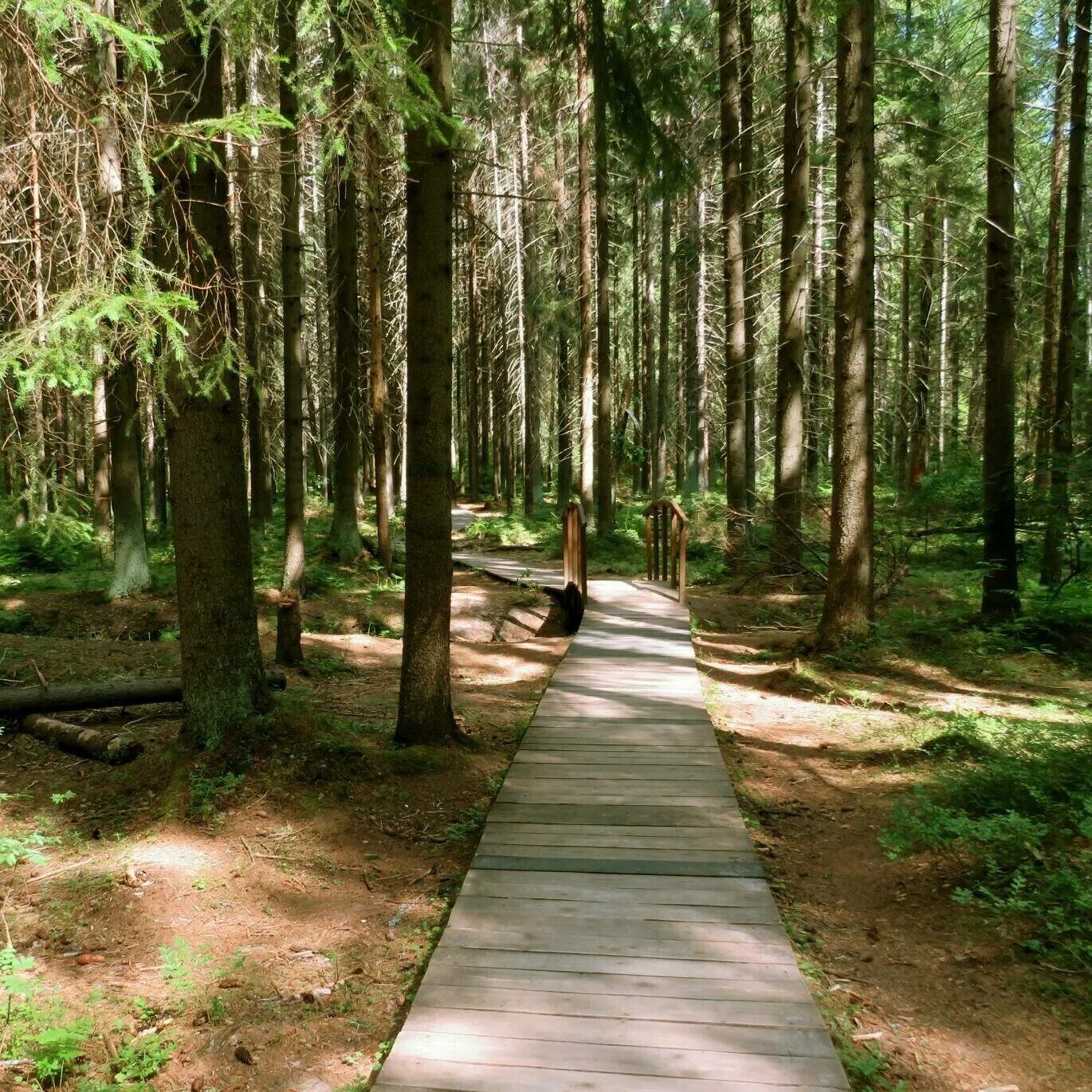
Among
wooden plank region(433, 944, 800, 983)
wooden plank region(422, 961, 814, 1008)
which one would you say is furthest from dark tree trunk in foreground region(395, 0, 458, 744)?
wooden plank region(422, 961, 814, 1008)

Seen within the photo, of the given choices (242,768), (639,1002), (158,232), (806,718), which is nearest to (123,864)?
(242,768)

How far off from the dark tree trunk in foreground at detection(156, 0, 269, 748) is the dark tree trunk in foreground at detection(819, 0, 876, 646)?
252 inches

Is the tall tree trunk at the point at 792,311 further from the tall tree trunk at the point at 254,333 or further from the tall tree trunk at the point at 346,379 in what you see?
the tall tree trunk at the point at 254,333

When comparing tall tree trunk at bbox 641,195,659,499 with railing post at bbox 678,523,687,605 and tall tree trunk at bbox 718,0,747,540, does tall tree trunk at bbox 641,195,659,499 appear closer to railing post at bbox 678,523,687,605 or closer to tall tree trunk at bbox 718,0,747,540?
tall tree trunk at bbox 718,0,747,540

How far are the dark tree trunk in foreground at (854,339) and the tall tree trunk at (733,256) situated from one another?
4.07 m

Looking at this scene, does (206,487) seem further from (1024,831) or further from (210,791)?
(1024,831)

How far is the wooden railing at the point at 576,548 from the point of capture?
12516mm


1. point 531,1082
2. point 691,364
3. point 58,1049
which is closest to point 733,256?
point 691,364

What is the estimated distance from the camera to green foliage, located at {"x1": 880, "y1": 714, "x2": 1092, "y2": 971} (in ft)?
12.9

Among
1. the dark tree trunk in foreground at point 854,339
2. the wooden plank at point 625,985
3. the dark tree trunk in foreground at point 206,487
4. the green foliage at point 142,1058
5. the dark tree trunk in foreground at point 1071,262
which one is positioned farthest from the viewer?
the dark tree trunk in foreground at point 1071,262

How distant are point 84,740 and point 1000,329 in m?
11.3

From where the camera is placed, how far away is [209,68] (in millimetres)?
5285

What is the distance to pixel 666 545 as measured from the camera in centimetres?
1541

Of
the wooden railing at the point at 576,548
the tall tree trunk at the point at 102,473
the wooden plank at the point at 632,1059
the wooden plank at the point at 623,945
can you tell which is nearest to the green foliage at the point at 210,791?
the wooden plank at the point at 623,945
